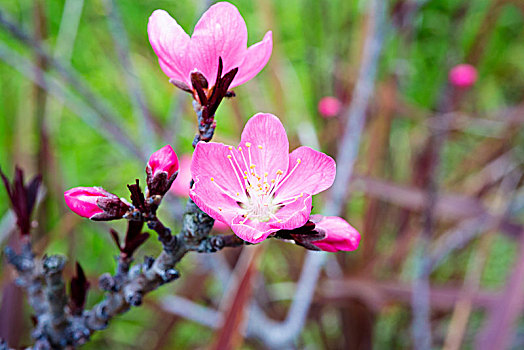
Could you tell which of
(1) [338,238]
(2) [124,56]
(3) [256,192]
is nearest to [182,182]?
(2) [124,56]

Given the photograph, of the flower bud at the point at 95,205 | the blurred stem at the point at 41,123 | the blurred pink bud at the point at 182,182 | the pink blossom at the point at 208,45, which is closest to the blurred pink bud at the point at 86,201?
the flower bud at the point at 95,205

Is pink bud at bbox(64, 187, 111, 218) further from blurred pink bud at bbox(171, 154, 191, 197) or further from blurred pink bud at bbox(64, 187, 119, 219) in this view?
blurred pink bud at bbox(171, 154, 191, 197)

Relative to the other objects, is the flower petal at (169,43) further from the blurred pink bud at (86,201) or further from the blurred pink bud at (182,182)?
the blurred pink bud at (182,182)

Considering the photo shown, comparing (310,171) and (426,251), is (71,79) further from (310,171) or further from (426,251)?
(426,251)

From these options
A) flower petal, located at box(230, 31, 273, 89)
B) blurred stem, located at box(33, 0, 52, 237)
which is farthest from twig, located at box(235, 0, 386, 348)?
blurred stem, located at box(33, 0, 52, 237)

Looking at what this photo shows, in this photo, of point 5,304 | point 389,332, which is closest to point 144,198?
point 5,304
